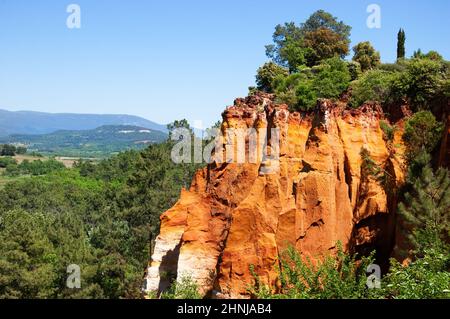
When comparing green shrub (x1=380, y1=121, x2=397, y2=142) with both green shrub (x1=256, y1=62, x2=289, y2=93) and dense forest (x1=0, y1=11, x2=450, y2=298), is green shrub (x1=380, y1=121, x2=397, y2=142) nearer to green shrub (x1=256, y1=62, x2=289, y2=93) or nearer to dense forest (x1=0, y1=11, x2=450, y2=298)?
dense forest (x1=0, y1=11, x2=450, y2=298)

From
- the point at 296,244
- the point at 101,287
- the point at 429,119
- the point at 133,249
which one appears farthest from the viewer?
the point at 133,249

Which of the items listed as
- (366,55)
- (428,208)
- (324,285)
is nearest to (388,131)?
(428,208)

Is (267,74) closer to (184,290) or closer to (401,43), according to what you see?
(401,43)

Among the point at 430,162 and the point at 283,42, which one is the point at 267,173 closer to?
the point at 430,162

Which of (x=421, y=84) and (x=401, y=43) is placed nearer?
(x=421, y=84)

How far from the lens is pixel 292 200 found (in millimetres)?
20234

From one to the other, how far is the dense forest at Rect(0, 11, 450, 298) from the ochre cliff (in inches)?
29.7

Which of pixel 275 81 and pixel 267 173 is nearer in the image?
pixel 267 173

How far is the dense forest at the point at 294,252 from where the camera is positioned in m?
16.0

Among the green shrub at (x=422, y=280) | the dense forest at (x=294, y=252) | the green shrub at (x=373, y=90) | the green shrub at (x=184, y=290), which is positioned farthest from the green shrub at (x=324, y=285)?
the green shrub at (x=373, y=90)

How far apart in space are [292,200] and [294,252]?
311 cm

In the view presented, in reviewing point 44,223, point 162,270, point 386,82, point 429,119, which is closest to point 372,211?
point 429,119
